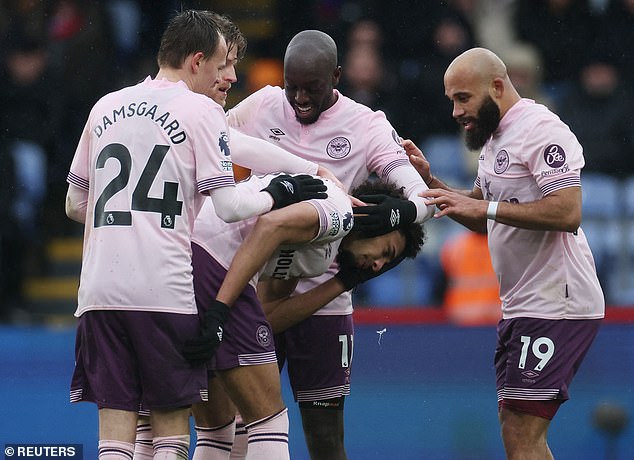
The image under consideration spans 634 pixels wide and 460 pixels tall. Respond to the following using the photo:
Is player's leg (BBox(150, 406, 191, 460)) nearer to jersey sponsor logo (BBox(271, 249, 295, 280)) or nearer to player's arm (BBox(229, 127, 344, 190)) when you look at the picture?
jersey sponsor logo (BBox(271, 249, 295, 280))

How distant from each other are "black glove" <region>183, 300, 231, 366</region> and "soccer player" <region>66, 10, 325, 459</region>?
0.03 meters

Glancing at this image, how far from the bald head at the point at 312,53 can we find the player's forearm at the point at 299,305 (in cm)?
98

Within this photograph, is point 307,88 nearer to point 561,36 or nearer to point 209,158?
point 209,158

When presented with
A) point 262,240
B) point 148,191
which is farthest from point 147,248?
point 262,240

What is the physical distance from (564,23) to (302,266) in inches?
204

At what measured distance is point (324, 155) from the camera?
571cm

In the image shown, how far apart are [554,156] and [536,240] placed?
1.37 feet

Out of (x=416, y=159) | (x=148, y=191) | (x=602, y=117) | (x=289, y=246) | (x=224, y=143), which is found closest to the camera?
(x=148, y=191)

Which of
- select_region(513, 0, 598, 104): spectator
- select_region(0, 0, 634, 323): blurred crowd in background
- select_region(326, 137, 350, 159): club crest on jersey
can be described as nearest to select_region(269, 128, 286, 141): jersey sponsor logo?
select_region(326, 137, 350, 159): club crest on jersey

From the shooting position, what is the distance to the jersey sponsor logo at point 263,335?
4953mm

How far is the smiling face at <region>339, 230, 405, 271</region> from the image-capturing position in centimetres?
525

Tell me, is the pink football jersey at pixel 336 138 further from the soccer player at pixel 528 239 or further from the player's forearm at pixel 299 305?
the soccer player at pixel 528 239

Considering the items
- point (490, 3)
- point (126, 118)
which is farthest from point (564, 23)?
point (126, 118)

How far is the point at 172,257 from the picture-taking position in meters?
4.59
